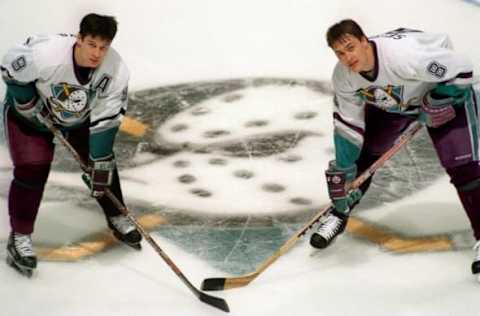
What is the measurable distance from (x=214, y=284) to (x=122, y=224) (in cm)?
45

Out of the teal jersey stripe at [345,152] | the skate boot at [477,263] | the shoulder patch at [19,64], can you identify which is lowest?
the skate boot at [477,263]

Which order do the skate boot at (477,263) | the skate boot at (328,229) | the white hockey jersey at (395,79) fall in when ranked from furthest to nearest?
the skate boot at (328,229)
the skate boot at (477,263)
the white hockey jersey at (395,79)

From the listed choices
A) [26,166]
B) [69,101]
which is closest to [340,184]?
[69,101]

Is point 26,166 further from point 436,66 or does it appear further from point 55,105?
point 436,66

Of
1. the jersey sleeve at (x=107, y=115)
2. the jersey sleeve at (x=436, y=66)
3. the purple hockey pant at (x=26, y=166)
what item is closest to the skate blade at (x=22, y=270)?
the purple hockey pant at (x=26, y=166)

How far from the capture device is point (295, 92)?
4.66 metres

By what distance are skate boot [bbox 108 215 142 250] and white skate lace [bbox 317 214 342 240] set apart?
633mm

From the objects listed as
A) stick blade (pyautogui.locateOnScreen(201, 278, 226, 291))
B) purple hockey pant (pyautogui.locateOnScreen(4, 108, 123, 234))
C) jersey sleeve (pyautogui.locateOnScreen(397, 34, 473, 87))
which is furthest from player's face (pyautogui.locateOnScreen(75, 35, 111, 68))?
jersey sleeve (pyautogui.locateOnScreen(397, 34, 473, 87))

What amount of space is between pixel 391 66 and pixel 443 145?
322 millimetres

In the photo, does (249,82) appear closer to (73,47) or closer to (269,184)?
(269,184)

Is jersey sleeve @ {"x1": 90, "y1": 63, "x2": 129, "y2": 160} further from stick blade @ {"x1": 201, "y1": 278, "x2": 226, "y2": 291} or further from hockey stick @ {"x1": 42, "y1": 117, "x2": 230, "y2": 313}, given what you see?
stick blade @ {"x1": 201, "y1": 278, "x2": 226, "y2": 291}

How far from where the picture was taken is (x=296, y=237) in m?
3.37

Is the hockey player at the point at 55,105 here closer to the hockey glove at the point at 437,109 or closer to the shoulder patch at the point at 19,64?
the shoulder patch at the point at 19,64

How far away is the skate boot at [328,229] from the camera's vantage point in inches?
136
